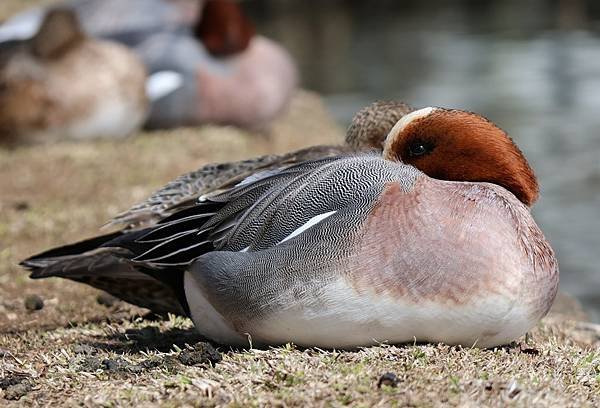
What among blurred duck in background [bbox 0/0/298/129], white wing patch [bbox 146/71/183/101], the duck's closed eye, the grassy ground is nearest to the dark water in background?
blurred duck in background [bbox 0/0/298/129]

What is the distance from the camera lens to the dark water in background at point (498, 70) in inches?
Result: 370

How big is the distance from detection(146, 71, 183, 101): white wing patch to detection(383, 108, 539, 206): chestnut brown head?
622 centimetres

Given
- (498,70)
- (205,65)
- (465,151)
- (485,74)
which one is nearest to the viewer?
(465,151)

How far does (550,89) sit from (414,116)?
10202mm

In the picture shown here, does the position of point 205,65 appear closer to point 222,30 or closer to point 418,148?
point 222,30

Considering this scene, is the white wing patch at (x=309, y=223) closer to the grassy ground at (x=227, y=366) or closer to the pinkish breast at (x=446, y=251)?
the pinkish breast at (x=446, y=251)

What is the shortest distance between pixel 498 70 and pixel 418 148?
11.4 m

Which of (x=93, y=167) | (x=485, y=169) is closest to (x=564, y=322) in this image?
(x=485, y=169)

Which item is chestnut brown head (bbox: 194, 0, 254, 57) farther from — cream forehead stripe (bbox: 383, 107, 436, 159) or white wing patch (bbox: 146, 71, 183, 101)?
cream forehead stripe (bbox: 383, 107, 436, 159)

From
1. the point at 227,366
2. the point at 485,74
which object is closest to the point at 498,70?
the point at 485,74

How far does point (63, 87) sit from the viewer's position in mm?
8875

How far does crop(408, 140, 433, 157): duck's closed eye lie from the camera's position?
3664 mm

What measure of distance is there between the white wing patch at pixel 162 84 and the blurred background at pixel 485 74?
1.45 ft

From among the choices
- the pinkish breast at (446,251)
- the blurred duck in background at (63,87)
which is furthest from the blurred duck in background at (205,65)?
the pinkish breast at (446,251)
